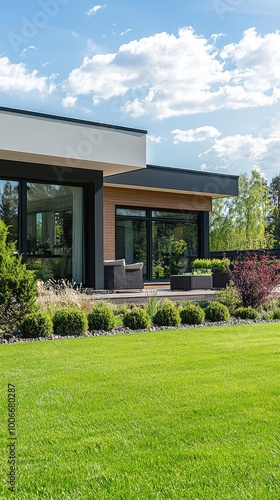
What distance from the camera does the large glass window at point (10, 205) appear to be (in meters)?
12.9

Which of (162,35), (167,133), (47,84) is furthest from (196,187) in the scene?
(47,84)

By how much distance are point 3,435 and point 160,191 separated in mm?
15614

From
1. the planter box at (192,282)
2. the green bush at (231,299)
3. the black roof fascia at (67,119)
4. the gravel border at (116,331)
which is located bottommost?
the gravel border at (116,331)

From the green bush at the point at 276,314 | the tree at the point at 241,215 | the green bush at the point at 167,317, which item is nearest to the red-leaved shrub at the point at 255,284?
the green bush at the point at 276,314

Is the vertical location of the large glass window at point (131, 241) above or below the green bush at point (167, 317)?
above

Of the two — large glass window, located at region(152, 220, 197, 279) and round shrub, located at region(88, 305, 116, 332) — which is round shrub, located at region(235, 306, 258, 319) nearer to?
round shrub, located at region(88, 305, 116, 332)

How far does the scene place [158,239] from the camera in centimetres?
1906

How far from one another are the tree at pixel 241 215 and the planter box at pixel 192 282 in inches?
594

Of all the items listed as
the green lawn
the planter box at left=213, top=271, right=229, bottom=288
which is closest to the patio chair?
the planter box at left=213, top=271, right=229, bottom=288

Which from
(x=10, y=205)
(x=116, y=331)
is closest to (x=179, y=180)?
(x=10, y=205)

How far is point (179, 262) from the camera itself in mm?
19719

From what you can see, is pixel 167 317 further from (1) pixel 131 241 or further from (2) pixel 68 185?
(1) pixel 131 241

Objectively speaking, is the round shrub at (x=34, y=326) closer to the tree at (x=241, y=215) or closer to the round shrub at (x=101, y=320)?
the round shrub at (x=101, y=320)

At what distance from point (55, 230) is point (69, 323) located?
5.70 m
